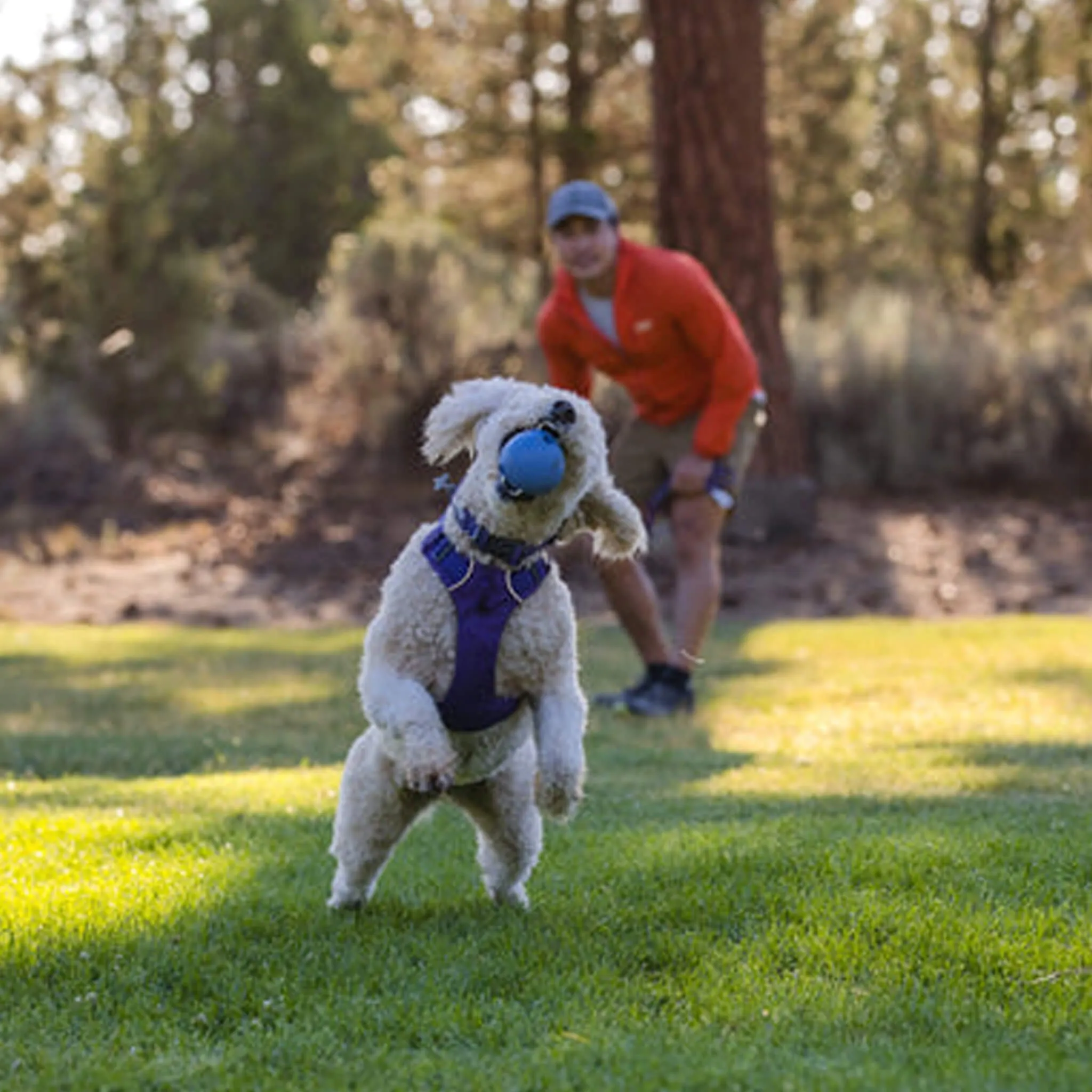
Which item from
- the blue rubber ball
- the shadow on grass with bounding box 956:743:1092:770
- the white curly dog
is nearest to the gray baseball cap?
the shadow on grass with bounding box 956:743:1092:770

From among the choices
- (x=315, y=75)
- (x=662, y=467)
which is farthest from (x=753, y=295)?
(x=315, y=75)

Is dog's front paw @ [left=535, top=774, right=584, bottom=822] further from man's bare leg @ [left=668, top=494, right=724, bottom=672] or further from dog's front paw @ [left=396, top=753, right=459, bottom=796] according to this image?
man's bare leg @ [left=668, top=494, right=724, bottom=672]

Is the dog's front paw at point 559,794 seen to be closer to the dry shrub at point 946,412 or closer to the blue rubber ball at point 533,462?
the blue rubber ball at point 533,462

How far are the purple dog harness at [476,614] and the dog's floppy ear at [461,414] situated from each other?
208mm

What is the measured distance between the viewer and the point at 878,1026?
3.93m

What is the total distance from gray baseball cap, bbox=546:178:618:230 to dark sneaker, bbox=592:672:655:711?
90.9 inches

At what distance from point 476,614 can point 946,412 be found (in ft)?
44.8

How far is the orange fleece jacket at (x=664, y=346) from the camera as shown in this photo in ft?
27.6

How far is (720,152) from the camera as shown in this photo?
567 inches

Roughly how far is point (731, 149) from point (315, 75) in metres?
25.6

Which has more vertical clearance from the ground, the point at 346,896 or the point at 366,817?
the point at 366,817

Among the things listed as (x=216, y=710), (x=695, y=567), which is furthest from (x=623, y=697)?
(x=216, y=710)

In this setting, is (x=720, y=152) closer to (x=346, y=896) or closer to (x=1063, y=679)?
(x=1063, y=679)

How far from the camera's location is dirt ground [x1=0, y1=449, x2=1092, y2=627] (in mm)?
13641
